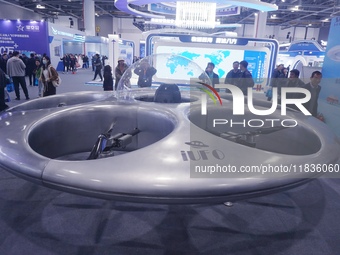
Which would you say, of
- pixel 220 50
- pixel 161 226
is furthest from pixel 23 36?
pixel 161 226

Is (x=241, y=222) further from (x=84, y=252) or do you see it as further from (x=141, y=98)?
(x=141, y=98)

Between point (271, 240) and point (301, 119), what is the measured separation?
1.24 m

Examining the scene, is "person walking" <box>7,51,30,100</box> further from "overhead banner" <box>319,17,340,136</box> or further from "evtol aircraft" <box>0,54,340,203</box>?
"overhead banner" <box>319,17,340,136</box>

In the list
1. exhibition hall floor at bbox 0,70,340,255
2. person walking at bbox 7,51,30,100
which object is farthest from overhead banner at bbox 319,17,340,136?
person walking at bbox 7,51,30,100

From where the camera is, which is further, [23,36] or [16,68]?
[23,36]

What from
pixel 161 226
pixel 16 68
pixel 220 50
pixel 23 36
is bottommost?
pixel 161 226

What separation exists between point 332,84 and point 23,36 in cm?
1419

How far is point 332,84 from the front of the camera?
5480 mm

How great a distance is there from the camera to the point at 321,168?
5.73 feet

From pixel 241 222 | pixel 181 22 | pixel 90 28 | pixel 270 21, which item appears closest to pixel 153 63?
pixel 241 222

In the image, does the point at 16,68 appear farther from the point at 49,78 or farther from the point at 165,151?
the point at 165,151

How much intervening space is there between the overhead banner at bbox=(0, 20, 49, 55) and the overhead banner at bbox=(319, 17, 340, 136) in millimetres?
13050

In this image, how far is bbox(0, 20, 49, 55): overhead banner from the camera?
44.0 ft

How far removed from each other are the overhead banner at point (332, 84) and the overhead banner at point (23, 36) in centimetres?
1305
